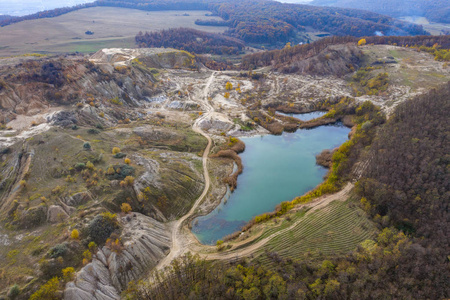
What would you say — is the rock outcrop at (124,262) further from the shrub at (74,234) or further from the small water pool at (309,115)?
the small water pool at (309,115)

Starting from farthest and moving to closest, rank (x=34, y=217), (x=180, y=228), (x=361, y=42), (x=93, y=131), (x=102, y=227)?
(x=361, y=42), (x=93, y=131), (x=180, y=228), (x=102, y=227), (x=34, y=217)

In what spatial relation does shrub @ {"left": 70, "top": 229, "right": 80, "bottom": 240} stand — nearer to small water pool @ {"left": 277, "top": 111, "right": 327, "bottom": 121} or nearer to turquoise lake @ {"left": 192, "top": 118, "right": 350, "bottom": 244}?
turquoise lake @ {"left": 192, "top": 118, "right": 350, "bottom": 244}

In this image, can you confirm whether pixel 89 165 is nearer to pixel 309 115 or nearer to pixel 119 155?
pixel 119 155

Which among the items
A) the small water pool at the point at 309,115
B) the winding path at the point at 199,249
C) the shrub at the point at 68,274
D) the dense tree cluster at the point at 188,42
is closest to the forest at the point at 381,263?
the winding path at the point at 199,249

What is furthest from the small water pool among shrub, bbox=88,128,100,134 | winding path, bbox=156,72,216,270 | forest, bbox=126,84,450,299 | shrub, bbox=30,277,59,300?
shrub, bbox=30,277,59,300

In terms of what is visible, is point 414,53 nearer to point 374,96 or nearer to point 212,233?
point 374,96

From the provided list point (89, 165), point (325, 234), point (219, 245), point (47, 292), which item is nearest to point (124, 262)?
point (47, 292)

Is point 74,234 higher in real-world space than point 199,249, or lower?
higher
